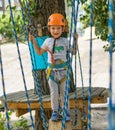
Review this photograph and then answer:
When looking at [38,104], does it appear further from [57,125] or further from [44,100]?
[57,125]

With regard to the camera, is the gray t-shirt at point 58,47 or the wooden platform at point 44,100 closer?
the gray t-shirt at point 58,47

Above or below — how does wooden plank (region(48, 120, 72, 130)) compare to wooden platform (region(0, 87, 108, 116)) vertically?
above

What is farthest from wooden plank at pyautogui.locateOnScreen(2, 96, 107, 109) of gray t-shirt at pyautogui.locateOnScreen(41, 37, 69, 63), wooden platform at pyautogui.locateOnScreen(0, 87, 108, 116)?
gray t-shirt at pyautogui.locateOnScreen(41, 37, 69, 63)

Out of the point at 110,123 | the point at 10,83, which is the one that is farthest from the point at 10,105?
the point at 10,83

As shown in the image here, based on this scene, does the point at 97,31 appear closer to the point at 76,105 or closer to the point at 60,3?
the point at 60,3

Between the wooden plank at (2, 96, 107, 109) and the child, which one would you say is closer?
the child

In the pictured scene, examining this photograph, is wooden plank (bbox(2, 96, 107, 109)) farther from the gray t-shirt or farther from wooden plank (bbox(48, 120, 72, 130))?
the gray t-shirt

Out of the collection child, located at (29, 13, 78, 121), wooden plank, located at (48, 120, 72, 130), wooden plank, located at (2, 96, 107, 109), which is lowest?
wooden plank, located at (2, 96, 107, 109)

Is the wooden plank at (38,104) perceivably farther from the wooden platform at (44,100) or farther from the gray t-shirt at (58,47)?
the gray t-shirt at (58,47)

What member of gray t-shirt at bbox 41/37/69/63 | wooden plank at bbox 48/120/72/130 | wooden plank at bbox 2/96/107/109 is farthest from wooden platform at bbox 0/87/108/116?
gray t-shirt at bbox 41/37/69/63

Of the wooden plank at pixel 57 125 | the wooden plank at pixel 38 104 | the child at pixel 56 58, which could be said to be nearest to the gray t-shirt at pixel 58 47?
the child at pixel 56 58

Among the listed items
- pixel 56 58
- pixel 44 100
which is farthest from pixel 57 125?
pixel 44 100

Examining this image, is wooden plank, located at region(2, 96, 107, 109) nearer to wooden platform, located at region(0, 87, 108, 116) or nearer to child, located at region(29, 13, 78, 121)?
wooden platform, located at region(0, 87, 108, 116)

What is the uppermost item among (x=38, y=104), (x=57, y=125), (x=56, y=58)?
(x=56, y=58)
